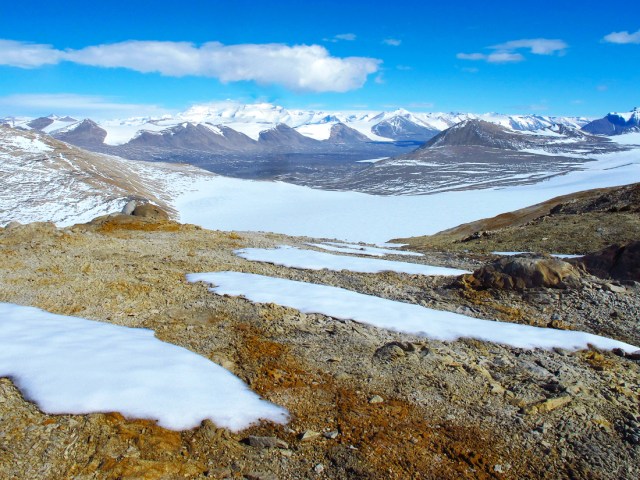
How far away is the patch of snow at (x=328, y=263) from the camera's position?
16.4m

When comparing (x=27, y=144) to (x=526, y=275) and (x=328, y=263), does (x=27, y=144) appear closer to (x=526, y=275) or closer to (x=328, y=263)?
(x=328, y=263)

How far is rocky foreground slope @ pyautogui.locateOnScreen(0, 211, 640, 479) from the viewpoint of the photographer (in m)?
5.28

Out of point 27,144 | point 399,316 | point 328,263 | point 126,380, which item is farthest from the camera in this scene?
point 27,144

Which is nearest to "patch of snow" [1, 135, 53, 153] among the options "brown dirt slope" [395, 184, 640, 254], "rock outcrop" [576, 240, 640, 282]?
"brown dirt slope" [395, 184, 640, 254]

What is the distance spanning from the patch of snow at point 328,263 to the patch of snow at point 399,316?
3665 millimetres

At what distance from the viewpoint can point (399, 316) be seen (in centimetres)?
1077

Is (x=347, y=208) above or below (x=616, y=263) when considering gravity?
below

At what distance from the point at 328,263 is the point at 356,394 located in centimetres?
1037

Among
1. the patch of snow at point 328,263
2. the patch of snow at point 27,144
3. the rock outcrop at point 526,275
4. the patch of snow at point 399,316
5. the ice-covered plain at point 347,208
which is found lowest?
the ice-covered plain at point 347,208

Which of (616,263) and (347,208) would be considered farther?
(347,208)

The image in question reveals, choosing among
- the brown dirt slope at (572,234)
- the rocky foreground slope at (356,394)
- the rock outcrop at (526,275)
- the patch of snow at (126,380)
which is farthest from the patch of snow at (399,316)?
the brown dirt slope at (572,234)

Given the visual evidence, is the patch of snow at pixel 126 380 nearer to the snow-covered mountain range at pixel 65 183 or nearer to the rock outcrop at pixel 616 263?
the rock outcrop at pixel 616 263

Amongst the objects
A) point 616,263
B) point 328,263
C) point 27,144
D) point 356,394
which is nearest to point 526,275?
point 616,263

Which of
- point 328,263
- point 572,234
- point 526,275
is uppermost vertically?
point 526,275
